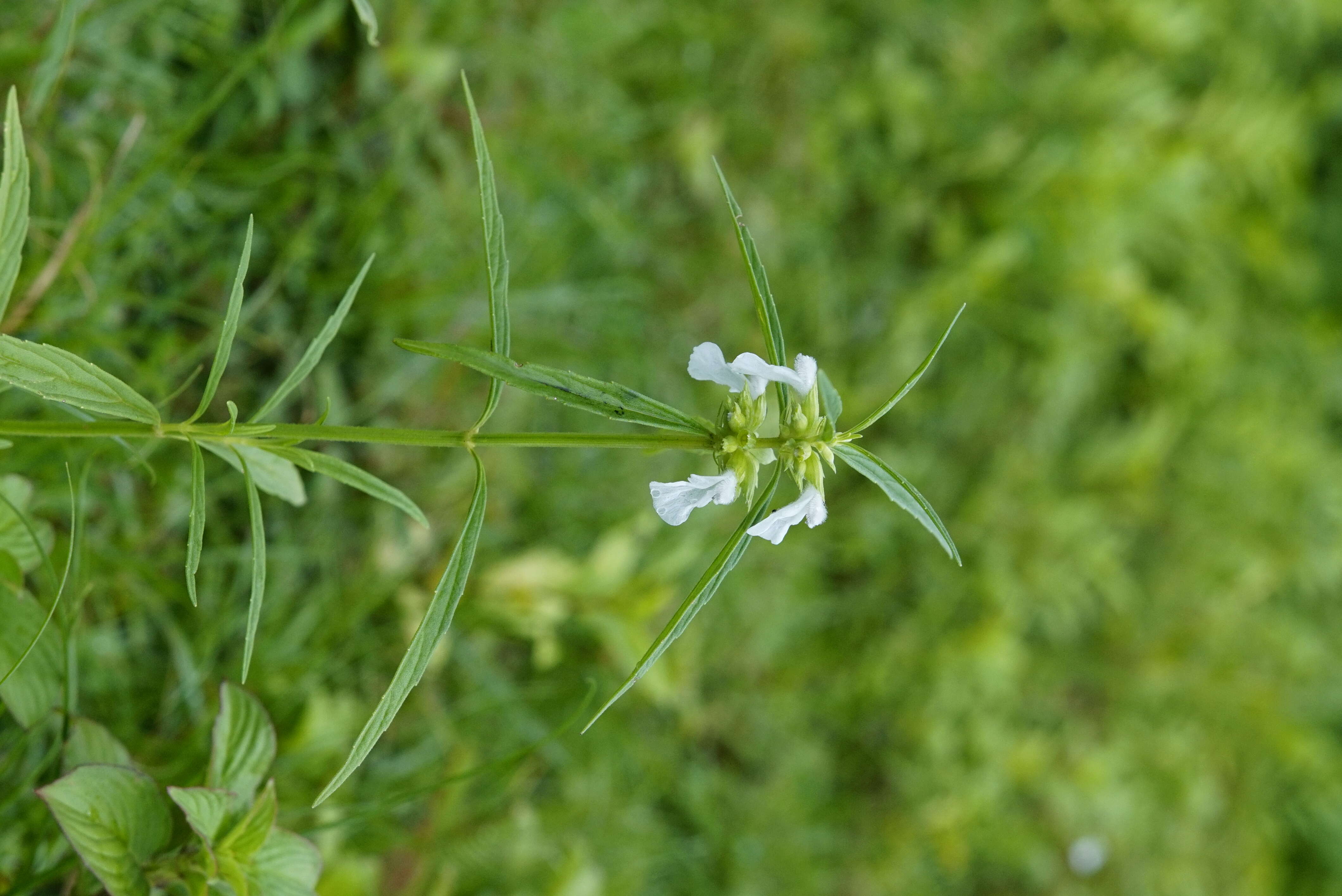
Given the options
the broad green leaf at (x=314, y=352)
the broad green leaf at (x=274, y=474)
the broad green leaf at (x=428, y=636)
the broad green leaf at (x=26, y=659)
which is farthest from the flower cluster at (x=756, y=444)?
the broad green leaf at (x=26, y=659)

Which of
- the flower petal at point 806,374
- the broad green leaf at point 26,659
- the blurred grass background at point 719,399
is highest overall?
the flower petal at point 806,374

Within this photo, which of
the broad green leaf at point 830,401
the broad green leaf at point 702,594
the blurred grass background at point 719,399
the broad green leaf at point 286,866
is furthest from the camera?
the blurred grass background at point 719,399

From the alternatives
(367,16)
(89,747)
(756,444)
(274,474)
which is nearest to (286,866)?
(89,747)

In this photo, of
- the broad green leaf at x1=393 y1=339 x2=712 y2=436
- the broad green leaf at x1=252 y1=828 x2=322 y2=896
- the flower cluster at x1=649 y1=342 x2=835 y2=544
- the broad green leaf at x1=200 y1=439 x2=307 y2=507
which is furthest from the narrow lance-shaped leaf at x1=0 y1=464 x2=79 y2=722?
the flower cluster at x1=649 y1=342 x2=835 y2=544

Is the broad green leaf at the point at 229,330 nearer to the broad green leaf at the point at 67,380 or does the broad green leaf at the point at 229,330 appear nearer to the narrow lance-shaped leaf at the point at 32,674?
the broad green leaf at the point at 67,380

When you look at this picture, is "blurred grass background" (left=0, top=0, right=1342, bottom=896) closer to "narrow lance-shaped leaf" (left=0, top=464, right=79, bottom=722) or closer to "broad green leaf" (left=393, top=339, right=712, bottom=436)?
"narrow lance-shaped leaf" (left=0, top=464, right=79, bottom=722)

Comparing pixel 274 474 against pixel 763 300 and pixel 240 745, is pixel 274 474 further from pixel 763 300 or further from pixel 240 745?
pixel 763 300

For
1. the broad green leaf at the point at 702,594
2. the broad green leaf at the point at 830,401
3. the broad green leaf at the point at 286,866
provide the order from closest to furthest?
the broad green leaf at the point at 702,594 → the broad green leaf at the point at 830,401 → the broad green leaf at the point at 286,866
